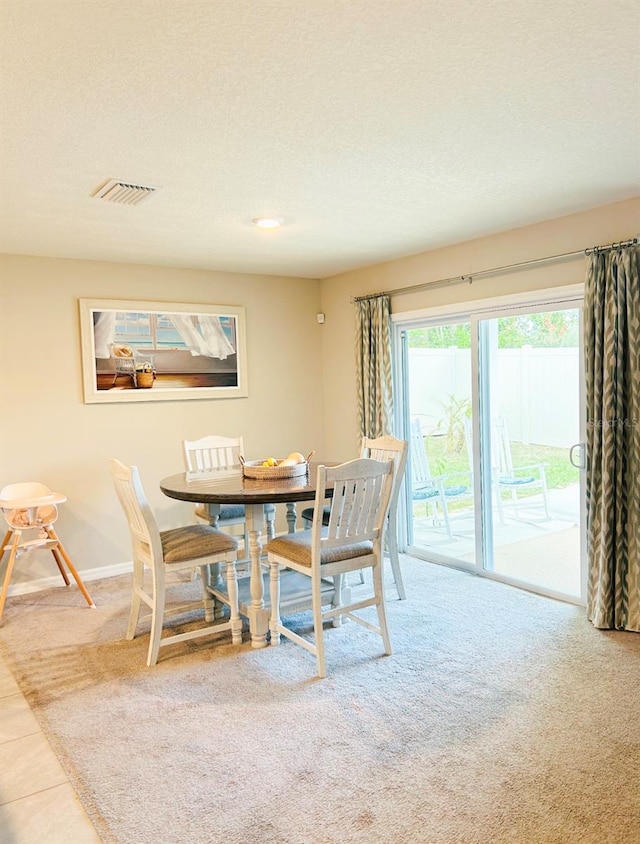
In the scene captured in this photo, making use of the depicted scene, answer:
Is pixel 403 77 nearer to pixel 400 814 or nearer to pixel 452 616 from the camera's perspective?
pixel 400 814

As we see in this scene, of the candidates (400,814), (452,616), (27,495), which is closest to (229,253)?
(27,495)

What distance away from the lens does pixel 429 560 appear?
193 inches

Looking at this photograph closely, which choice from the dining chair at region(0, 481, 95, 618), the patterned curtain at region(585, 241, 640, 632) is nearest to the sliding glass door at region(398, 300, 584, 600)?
the patterned curtain at region(585, 241, 640, 632)

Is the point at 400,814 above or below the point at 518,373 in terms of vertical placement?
below

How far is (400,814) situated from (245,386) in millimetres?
3852

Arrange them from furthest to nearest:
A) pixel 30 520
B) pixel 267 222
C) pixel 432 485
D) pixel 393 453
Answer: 1. pixel 432 485
2. pixel 30 520
3. pixel 393 453
4. pixel 267 222

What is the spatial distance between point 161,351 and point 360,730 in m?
Result: 3.37

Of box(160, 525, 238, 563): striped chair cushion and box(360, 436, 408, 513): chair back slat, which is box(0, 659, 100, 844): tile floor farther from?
box(360, 436, 408, 513): chair back slat

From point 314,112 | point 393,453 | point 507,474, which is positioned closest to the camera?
point 314,112

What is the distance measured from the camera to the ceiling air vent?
2.93 meters

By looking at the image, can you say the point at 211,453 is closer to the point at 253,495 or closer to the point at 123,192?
the point at 253,495

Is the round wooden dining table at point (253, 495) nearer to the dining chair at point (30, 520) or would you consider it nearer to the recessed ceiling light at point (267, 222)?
the dining chair at point (30, 520)

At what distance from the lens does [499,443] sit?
4363mm

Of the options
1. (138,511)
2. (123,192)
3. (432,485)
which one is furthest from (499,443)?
(123,192)
